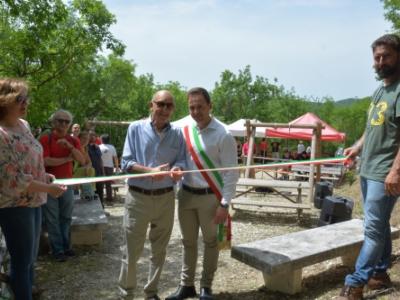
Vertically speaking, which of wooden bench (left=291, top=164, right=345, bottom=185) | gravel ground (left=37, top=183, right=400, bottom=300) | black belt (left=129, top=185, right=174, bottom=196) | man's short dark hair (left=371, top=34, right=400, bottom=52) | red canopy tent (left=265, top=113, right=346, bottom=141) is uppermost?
man's short dark hair (left=371, top=34, right=400, bottom=52)

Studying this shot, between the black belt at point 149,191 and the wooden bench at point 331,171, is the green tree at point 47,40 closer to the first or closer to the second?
the black belt at point 149,191

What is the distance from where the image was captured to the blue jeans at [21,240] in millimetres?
2887

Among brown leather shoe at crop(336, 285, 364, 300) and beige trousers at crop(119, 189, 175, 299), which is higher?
beige trousers at crop(119, 189, 175, 299)

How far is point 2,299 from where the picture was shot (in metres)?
3.09

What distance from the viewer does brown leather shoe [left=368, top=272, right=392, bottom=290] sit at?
373 cm

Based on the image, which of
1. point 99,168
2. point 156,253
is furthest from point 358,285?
point 99,168

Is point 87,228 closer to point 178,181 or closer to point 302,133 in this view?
point 178,181

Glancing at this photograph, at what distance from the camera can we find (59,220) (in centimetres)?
565

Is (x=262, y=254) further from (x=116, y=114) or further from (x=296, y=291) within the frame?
(x=116, y=114)

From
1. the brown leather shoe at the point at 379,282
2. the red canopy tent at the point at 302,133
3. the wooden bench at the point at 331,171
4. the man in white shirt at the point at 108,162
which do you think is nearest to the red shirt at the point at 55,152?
the brown leather shoe at the point at 379,282

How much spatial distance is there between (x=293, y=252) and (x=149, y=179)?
152cm

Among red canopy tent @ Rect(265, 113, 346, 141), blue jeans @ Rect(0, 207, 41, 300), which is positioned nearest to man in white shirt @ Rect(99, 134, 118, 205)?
blue jeans @ Rect(0, 207, 41, 300)

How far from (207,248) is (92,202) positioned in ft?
12.5

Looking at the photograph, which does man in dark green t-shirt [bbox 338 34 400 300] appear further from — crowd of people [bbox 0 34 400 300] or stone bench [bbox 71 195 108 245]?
stone bench [bbox 71 195 108 245]
